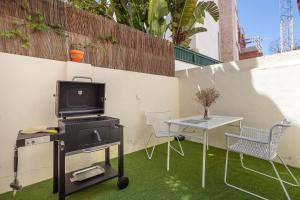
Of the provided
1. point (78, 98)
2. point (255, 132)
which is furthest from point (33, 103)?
point (255, 132)

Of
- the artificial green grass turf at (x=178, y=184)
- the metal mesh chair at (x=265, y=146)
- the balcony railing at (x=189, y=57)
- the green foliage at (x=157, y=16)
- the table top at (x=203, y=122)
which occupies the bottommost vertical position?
the artificial green grass turf at (x=178, y=184)

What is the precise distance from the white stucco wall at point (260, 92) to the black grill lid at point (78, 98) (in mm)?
2586

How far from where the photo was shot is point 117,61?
3.46 meters

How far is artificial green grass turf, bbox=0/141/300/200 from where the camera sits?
2152 mm

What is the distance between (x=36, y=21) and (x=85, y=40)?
2.42 ft

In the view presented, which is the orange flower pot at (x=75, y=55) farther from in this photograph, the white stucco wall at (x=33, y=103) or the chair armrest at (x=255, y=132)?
the chair armrest at (x=255, y=132)

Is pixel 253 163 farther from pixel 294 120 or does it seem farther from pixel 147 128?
pixel 147 128

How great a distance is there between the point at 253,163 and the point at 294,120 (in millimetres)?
1005

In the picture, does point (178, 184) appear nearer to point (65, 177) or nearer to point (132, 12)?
point (65, 177)

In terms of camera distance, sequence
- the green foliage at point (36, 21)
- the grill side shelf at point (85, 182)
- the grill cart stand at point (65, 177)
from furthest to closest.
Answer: the green foliage at point (36, 21) → the grill side shelf at point (85, 182) → the grill cart stand at point (65, 177)

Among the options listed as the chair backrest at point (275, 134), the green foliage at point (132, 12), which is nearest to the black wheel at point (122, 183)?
the chair backrest at point (275, 134)

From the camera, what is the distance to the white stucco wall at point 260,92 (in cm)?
294

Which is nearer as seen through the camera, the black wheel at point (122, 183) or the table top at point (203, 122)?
the black wheel at point (122, 183)

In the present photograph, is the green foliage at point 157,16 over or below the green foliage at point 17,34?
over
